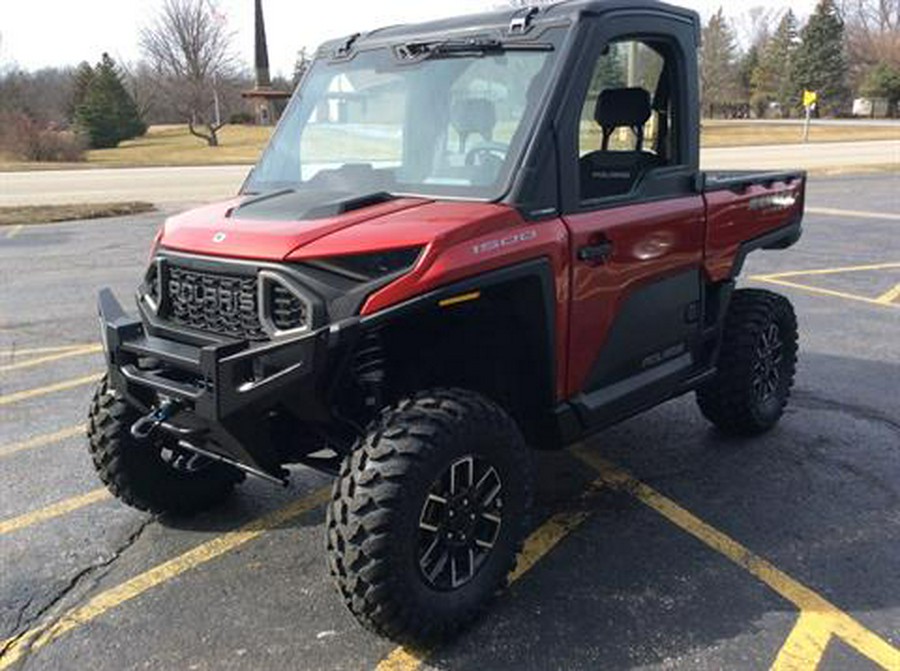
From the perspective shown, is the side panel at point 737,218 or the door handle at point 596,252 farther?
the side panel at point 737,218

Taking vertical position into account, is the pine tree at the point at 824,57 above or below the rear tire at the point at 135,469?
above

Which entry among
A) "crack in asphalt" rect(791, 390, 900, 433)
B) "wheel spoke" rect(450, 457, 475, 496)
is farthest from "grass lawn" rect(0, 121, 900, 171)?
"wheel spoke" rect(450, 457, 475, 496)

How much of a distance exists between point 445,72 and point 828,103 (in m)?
78.5

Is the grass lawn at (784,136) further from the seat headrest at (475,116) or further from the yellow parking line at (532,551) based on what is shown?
the seat headrest at (475,116)

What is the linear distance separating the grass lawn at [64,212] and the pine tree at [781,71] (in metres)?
67.5

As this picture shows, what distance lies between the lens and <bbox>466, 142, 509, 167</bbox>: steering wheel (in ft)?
11.3

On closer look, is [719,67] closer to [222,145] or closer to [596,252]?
[222,145]

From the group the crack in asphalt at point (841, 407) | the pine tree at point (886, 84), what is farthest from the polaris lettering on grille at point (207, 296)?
the pine tree at point (886, 84)

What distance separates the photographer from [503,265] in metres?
3.17

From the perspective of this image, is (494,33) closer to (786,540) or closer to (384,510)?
(384,510)

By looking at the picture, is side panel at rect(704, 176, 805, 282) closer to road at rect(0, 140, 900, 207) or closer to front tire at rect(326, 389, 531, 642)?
front tire at rect(326, 389, 531, 642)

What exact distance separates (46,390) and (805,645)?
16.5 ft

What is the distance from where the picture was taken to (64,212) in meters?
17.1

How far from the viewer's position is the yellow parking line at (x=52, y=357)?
6.68 metres
